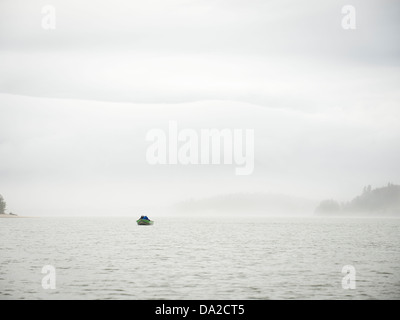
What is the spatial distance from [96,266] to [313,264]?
27.7 metres

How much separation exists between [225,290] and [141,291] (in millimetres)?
7260

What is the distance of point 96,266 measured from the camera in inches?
2352

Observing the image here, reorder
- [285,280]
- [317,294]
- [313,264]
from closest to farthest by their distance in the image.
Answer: [317,294]
[285,280]
[313,264]
